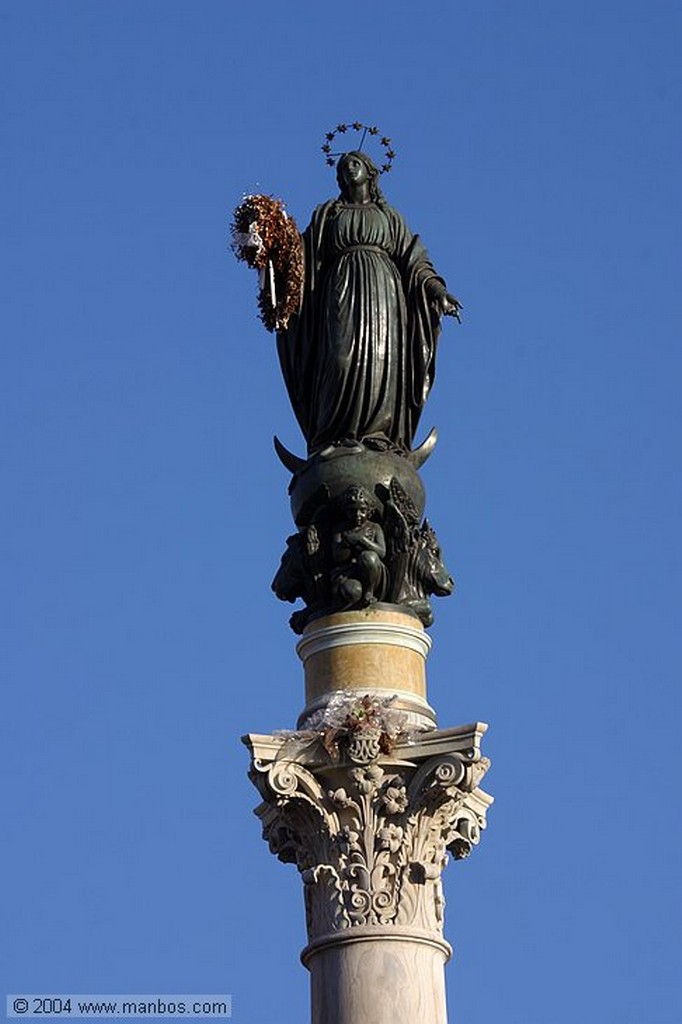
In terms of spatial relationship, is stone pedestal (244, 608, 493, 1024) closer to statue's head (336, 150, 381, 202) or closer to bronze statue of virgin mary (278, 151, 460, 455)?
bronze statue of virgin mary (278, 151, 460, 455)

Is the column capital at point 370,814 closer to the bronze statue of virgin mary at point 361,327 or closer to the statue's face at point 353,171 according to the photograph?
the bronze statue of virgin mary at point 361,327

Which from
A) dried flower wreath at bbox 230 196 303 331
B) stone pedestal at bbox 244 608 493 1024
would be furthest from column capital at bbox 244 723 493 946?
dried flower wreath at bbox 230 196 303 331

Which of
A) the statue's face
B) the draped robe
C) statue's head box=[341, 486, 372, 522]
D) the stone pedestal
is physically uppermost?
the statue's face

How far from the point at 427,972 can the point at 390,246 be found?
22.5 ft

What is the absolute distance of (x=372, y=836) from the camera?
1852cm

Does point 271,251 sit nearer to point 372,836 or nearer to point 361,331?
point 361,331

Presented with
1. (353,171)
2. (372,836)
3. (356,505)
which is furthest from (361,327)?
(372,836)

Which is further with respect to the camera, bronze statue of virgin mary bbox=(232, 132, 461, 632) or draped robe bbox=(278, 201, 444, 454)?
draped robe bbox=(278, 201, 444, 454)

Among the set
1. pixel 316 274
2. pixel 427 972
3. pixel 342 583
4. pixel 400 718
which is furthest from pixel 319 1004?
pixel 316 274

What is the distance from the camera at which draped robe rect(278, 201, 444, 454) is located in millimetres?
20672

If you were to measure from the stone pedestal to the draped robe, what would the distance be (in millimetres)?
2908

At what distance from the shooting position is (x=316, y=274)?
21.3 m

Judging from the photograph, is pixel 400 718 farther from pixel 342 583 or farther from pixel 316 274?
pixel 316 274

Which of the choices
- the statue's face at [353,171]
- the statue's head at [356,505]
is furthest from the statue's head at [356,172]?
the statue's head at [356,505]
